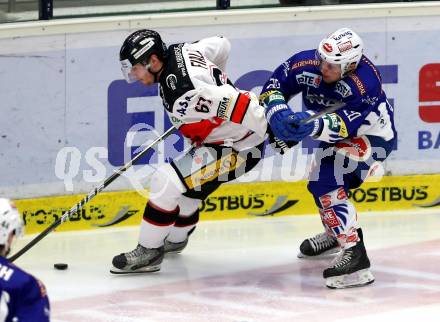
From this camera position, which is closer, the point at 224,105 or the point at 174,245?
the point at 224,105

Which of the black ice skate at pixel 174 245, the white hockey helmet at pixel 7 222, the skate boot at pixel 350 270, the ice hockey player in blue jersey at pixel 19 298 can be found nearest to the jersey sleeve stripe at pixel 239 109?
the skate boot at pixel 350 270

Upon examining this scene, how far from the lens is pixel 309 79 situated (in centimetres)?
671

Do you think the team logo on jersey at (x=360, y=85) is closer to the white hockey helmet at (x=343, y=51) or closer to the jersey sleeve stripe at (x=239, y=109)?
the white hockey helmet at (x=343, y=51)

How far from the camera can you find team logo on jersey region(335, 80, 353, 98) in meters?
6.50

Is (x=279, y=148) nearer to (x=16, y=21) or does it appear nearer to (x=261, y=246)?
(x=261, y=246)

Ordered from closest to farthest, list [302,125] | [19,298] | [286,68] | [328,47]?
1. [19,298]
2. [302,125]
3. [328,47]
4. [286,68]

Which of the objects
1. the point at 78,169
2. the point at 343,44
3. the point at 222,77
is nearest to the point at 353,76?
the point at 343,44

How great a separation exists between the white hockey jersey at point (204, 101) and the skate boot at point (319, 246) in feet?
2.51

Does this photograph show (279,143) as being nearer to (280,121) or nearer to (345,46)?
(280,121)

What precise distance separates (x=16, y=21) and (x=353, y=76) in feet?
6.46

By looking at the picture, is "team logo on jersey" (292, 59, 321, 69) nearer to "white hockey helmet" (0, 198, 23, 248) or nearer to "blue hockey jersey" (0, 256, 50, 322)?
"white hockey helmet" (0, 198, 23, 248)

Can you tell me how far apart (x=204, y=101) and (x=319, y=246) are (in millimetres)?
1214

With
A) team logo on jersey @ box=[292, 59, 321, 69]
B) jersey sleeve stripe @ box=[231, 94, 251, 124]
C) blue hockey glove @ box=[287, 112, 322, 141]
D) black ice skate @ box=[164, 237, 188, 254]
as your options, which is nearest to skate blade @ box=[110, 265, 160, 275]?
black ice skate @ box=[164, 237, 188, 254]

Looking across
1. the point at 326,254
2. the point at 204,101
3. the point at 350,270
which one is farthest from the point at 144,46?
the point at 326,254
